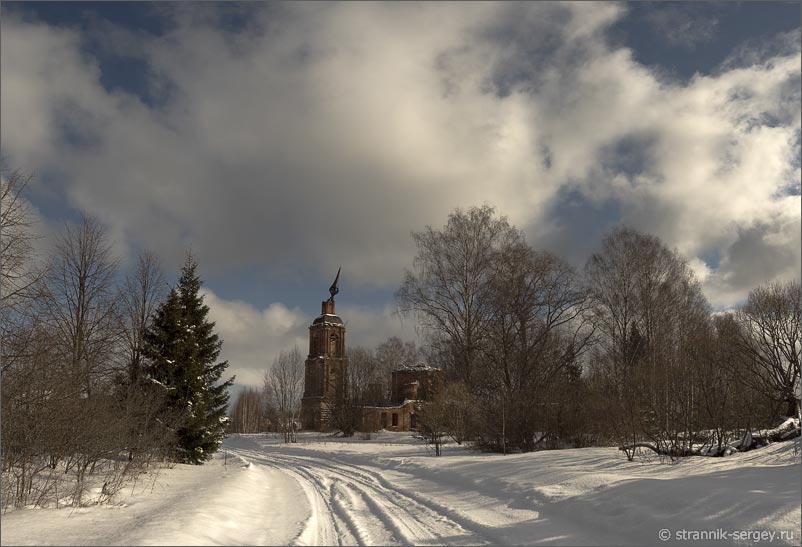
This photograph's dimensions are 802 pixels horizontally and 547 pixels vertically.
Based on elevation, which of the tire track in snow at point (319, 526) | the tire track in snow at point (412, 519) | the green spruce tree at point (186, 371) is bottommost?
the tire track in snow at point (412, 519)

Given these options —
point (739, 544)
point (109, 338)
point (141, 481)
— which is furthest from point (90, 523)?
point (109, 338)

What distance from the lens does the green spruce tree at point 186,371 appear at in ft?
75.4

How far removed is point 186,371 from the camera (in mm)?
23219

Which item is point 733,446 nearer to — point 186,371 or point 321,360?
point 186,371

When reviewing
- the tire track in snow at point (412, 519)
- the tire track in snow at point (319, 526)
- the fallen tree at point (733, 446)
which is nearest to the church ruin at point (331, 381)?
the fallen tree at point (733, 446)

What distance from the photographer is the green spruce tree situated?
23.0m

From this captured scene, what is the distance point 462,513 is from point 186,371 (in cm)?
1575

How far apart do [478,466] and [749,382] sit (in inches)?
425

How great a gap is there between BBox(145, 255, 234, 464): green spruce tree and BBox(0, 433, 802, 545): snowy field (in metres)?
7.37

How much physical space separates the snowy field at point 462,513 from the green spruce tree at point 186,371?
7374mm

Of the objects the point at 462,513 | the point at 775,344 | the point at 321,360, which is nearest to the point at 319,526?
the point at 462,513

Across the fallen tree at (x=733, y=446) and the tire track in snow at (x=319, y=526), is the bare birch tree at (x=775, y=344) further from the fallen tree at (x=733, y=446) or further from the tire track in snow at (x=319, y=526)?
the tire track in snow at (x=319, y=526)

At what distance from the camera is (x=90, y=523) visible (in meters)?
9.87

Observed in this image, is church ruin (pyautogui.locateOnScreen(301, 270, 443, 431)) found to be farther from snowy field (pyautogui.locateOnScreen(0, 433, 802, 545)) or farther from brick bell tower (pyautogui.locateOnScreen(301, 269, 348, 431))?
snowy field (pyautogui.locateOnScreen(0, 433, 802, 545))
